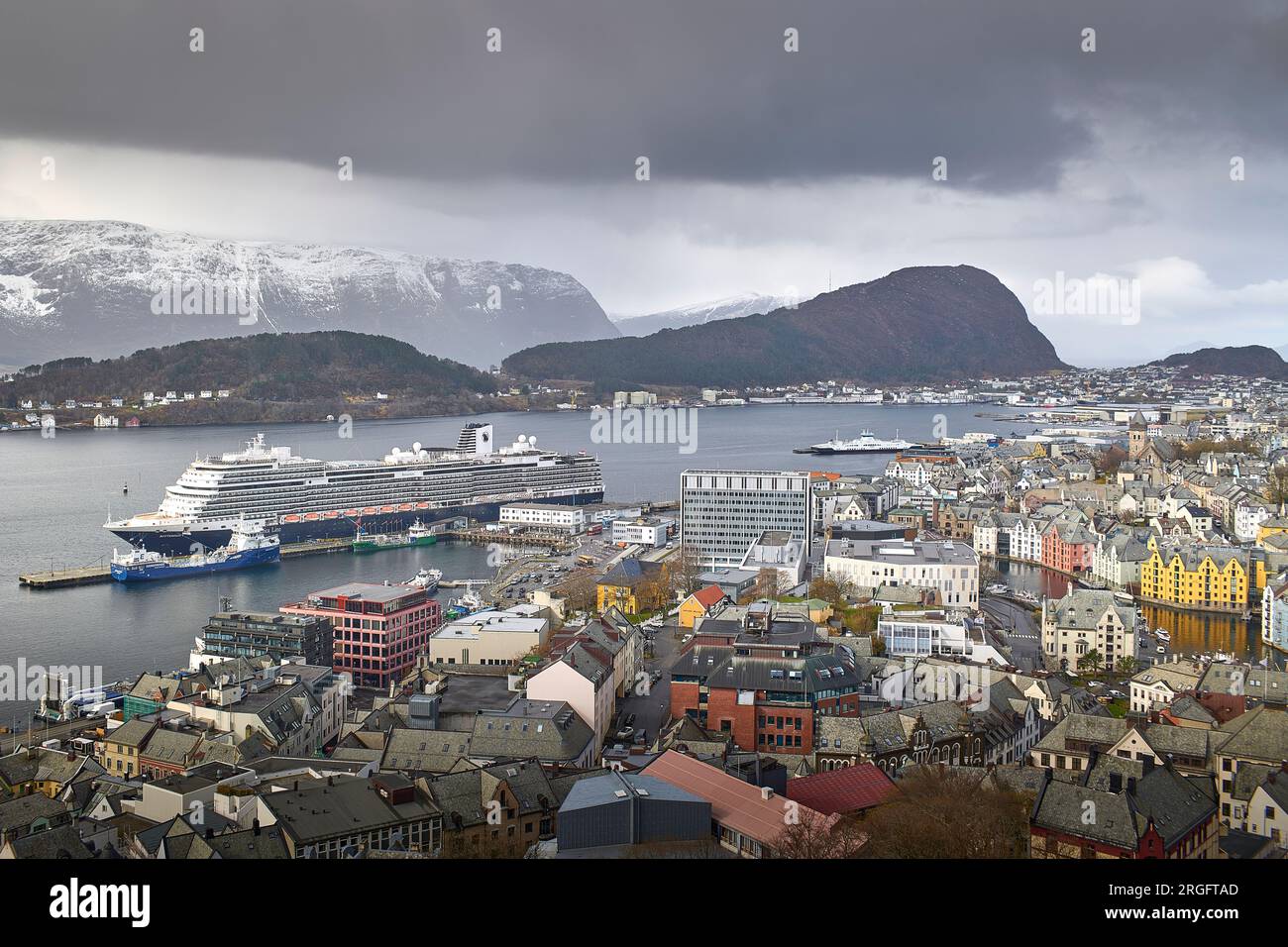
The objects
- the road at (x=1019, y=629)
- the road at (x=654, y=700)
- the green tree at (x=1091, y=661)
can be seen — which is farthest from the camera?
the road at (x=1019, y=629)

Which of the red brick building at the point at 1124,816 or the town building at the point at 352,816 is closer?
the red brick building at the point at 1124,816

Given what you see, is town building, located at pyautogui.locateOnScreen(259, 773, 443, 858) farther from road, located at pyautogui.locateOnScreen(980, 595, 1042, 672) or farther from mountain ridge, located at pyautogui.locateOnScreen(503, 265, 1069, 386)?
mountain ridge, located at pyautogui.locateOnScreen(503, 265, 1069, 386)

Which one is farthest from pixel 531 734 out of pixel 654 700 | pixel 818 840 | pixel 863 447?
pixel 863 447

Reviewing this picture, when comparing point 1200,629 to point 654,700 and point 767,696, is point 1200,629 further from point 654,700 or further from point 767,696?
point 767,696

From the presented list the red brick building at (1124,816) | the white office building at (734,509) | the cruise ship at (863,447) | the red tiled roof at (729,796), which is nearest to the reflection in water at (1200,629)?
the white office building at (734,509)

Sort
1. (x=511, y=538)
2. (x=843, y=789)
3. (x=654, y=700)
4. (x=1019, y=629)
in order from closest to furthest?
(x=843, y=789)
(x=654, y=700)
(x=1019, y=629)
(x=511, y=538)

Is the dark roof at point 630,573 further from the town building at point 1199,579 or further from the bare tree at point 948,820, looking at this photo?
the bare tree at point 948,820
